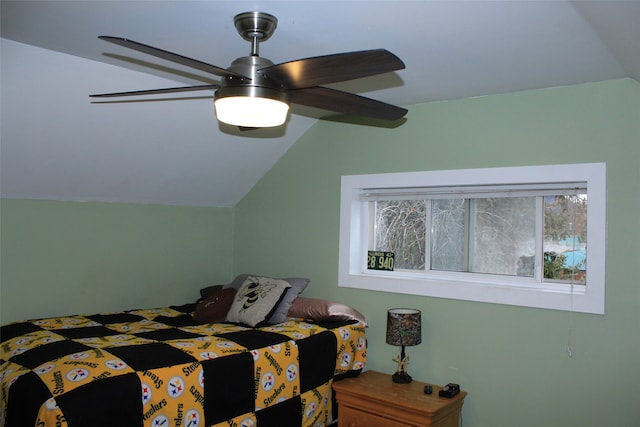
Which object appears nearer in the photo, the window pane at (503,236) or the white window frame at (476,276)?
the white window frame at (476,276)

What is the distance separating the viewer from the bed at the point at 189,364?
2209 mm

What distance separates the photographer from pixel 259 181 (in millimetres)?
4375

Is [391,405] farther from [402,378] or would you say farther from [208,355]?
[208,355]

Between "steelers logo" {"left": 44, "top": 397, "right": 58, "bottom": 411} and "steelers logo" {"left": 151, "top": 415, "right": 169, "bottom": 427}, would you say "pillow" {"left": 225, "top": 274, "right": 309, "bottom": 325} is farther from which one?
"steelers logo" {"left": 44, "top": 397, "right": 58, "bottom": 411}

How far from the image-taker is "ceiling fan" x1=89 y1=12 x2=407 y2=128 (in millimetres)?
1760

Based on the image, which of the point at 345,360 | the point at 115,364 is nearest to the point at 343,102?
the point at 115,364

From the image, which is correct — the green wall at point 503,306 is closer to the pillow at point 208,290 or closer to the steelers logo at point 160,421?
the pillow at point 208,290

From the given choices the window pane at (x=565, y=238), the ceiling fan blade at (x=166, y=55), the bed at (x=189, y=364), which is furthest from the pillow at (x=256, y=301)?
the ceiling fan blade at (x=166, y=55)

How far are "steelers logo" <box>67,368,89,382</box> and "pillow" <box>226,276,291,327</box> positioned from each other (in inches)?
48.9

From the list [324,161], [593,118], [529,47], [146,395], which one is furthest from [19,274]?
[593,118]

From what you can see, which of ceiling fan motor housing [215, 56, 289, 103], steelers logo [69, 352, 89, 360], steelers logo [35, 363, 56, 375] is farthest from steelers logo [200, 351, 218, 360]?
ceiling fan motor housing [215, 56, 289, 103]

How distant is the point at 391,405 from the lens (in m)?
2.95

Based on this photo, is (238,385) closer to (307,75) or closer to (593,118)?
(307,75)

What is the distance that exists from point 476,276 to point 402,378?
0.79 m
